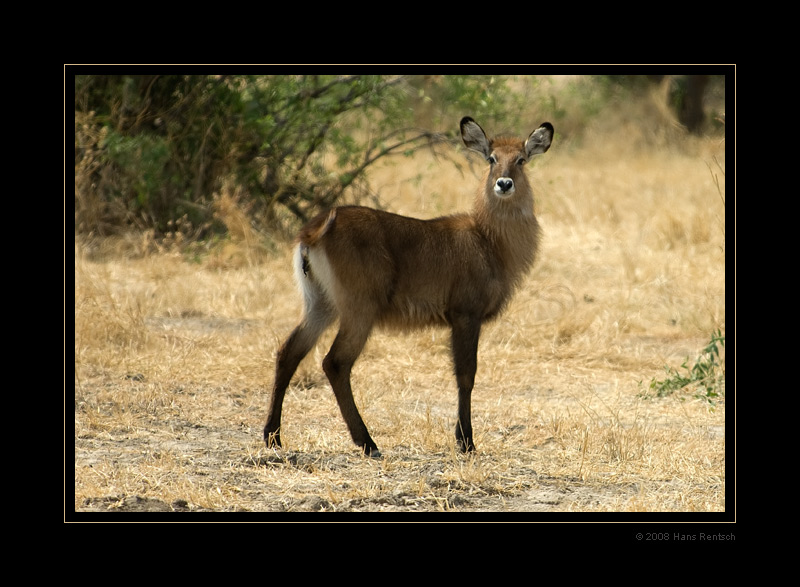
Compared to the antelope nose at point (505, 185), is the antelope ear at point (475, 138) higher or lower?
higher

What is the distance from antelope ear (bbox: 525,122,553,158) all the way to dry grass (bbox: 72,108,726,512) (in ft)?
5.36

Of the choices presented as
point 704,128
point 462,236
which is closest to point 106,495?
point 462,236

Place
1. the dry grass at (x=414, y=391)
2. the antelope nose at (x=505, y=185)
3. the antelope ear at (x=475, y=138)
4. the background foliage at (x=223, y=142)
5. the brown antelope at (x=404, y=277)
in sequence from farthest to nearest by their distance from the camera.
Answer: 1. the background foliage at (x=223, y=142)
2. the antelope ear at (x=475, y=138)
3. the antelope nose at (x=505, y=185)
4. the brown antelope at (x=404, y=277)
5. the dry grass at (x=414, y=391)

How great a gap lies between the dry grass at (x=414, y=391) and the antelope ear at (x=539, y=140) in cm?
163

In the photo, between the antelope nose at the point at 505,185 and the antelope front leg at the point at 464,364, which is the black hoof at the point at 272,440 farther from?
the antelope nose at the point at 505,185

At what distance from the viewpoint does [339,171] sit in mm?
11562

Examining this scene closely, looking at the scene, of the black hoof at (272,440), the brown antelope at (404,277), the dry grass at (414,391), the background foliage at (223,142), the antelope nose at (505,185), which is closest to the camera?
the dry grass at (414,391)

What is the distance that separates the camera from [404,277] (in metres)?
5.66

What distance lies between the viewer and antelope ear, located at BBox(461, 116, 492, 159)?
6.07 metres

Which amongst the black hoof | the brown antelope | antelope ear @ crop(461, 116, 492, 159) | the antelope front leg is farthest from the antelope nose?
the black hoof

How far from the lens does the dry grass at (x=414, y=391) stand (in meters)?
5.01

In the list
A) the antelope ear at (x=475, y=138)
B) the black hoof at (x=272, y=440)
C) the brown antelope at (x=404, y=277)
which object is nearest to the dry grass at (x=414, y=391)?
the black hoof at (x=272, y=440)

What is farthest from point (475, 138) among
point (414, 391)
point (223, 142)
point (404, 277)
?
point (223, 142)

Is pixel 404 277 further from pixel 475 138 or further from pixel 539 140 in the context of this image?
pixel 539 140
